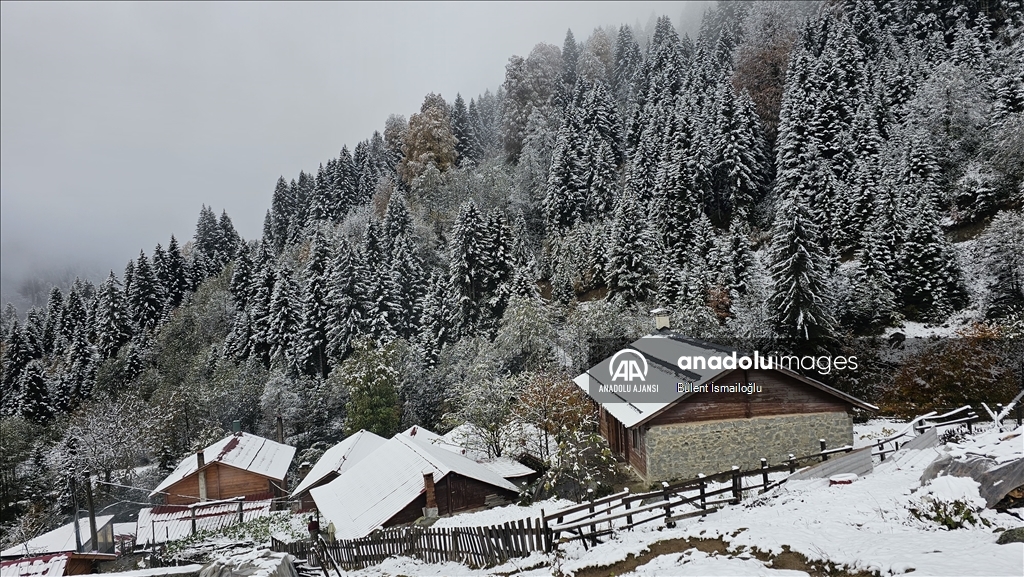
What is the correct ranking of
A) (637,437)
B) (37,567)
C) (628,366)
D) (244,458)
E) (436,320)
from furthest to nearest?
Answer: (436,320)
(244,458)
(628,366)
(637,437)
(37,567)

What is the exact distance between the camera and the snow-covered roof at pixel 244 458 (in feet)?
95.9

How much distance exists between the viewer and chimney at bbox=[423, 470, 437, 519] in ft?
57.2

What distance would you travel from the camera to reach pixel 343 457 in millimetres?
27141

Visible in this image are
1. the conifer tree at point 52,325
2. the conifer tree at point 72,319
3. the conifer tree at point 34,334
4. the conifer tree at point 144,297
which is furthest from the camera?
the conifer tree at point 52,325

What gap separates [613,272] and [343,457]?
24.4 meters

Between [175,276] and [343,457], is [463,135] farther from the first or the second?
[343,457]

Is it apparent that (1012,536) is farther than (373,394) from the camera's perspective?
No

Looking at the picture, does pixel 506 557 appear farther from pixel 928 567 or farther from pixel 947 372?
pixel 947 372

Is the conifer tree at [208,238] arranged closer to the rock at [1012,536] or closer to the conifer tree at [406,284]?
the conifer tree at [406,284]

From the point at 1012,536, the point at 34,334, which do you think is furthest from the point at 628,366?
the point at 34,334

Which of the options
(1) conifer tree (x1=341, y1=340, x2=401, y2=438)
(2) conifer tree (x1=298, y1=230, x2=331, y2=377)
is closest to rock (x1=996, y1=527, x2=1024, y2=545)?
(1) conifer tree (x1=341, y1=340, x2=401, y2=438)

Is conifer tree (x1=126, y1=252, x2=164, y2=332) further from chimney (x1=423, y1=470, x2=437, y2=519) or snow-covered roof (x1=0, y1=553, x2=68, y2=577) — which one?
chimney (x1=423, y1=470, x2=437, y2=519)

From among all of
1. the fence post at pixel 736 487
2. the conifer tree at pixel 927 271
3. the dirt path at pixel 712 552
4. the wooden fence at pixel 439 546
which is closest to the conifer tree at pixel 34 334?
the wooden fence at pixel 439 546

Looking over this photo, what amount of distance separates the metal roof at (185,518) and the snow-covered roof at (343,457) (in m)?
2.24
